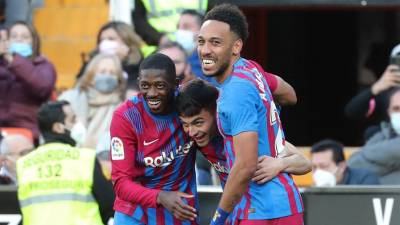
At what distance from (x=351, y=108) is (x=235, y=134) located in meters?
4.17

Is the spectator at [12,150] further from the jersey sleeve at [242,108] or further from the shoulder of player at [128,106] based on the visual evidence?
the jersey sleeve at [242,108]

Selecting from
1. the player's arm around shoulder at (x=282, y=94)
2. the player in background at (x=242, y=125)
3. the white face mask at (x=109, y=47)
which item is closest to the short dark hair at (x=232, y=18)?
the player in background at (x=242, y=125)

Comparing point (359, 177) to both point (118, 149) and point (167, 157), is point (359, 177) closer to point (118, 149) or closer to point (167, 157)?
point (167, 157)

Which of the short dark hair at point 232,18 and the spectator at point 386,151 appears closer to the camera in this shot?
the short dark hair at point 232,18

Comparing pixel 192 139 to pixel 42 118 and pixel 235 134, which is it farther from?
pixel 42 118

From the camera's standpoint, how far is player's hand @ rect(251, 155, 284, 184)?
6.69 meters

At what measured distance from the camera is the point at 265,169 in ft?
22.0

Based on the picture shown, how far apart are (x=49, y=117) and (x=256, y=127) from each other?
2.62 meters

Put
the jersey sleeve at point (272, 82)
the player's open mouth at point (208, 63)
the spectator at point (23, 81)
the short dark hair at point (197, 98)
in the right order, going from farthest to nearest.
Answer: the spectator at point (23, 81)
the jersey sleeve at point (272, 82)
the short dark hair at point (197, 98)
the player's open mouth at point (208, 63)

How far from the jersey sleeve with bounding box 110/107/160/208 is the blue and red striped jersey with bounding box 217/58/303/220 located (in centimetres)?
65

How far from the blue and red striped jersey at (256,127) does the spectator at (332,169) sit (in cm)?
303

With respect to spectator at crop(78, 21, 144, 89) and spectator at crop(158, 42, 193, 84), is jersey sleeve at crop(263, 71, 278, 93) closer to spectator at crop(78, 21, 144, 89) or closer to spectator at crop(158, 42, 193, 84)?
spectator at crop(158, 42, 193, 84)

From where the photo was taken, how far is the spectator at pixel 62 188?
27.1 ft

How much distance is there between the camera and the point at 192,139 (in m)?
7.33
